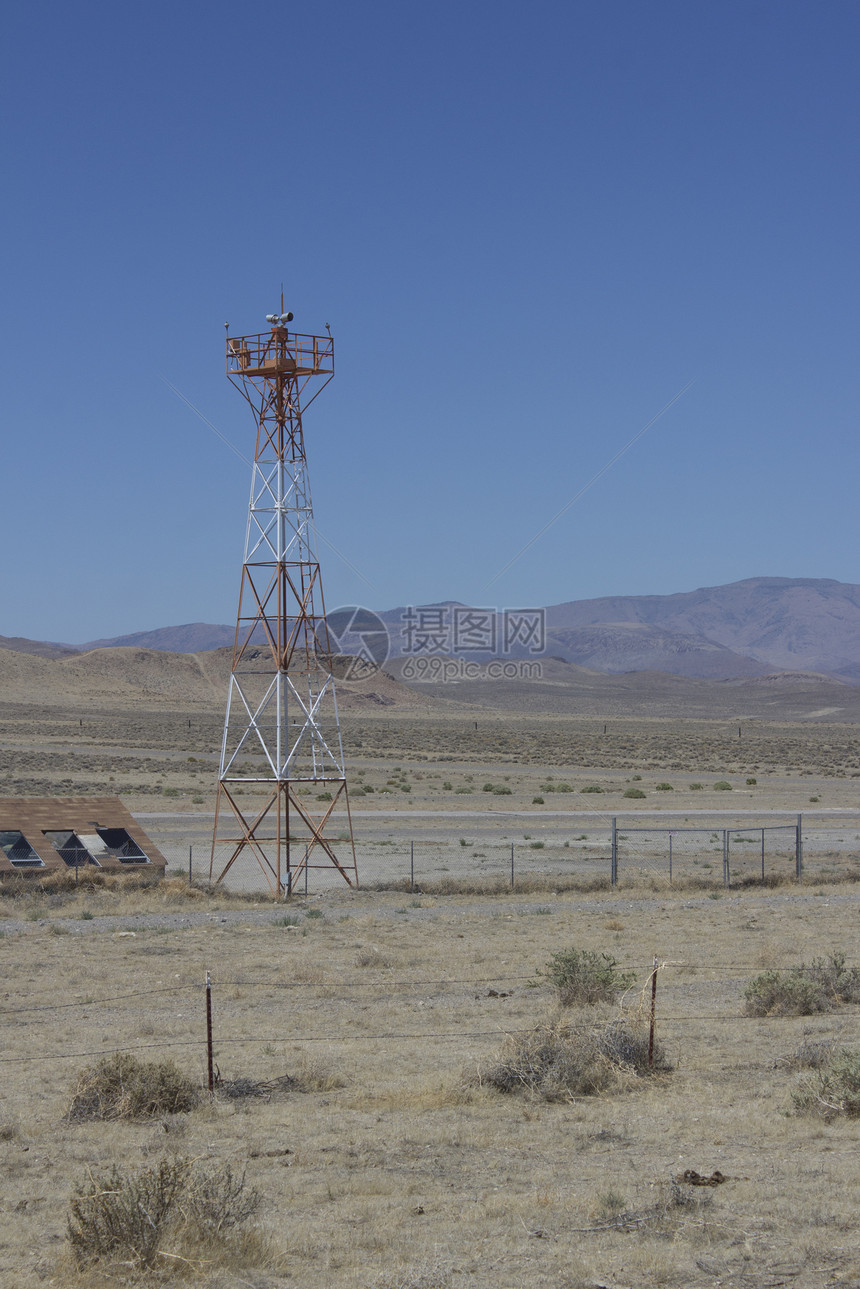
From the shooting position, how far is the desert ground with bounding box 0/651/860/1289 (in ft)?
22.9

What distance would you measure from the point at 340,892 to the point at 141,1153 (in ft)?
54.0

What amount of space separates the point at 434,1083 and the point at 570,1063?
127 centimetres

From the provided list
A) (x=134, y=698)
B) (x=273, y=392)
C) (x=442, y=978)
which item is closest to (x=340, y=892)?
(x=442, y=978)

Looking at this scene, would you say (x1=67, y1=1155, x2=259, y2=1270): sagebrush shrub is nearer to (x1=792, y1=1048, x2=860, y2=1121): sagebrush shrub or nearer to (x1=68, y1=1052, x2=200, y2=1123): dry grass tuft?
(x1=68, y1=1052, x2=200, y2=1123): dry grass tuft

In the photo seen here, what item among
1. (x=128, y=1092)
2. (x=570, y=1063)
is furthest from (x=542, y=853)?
(x=128, y=1092)

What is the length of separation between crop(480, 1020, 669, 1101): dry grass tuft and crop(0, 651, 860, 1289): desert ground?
149 millimetres

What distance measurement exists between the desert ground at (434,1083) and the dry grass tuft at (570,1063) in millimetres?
149

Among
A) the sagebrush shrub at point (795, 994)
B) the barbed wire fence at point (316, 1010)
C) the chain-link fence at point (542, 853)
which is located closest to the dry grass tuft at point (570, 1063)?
the barbed wire fence at point (316, 1010)

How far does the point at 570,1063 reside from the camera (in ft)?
36.2

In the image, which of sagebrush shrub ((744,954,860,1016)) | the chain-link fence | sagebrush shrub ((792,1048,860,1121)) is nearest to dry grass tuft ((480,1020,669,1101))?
sagebrush shrub ((792,1048,860,1121))

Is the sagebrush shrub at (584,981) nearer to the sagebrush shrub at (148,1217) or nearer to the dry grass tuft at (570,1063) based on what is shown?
the dry grass tuft at (570,1063)

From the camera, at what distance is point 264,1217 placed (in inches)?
300

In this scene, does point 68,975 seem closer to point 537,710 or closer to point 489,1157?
point 489,1157

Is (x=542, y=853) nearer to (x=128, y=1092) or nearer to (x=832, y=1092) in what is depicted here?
(x=832, y=1092)
